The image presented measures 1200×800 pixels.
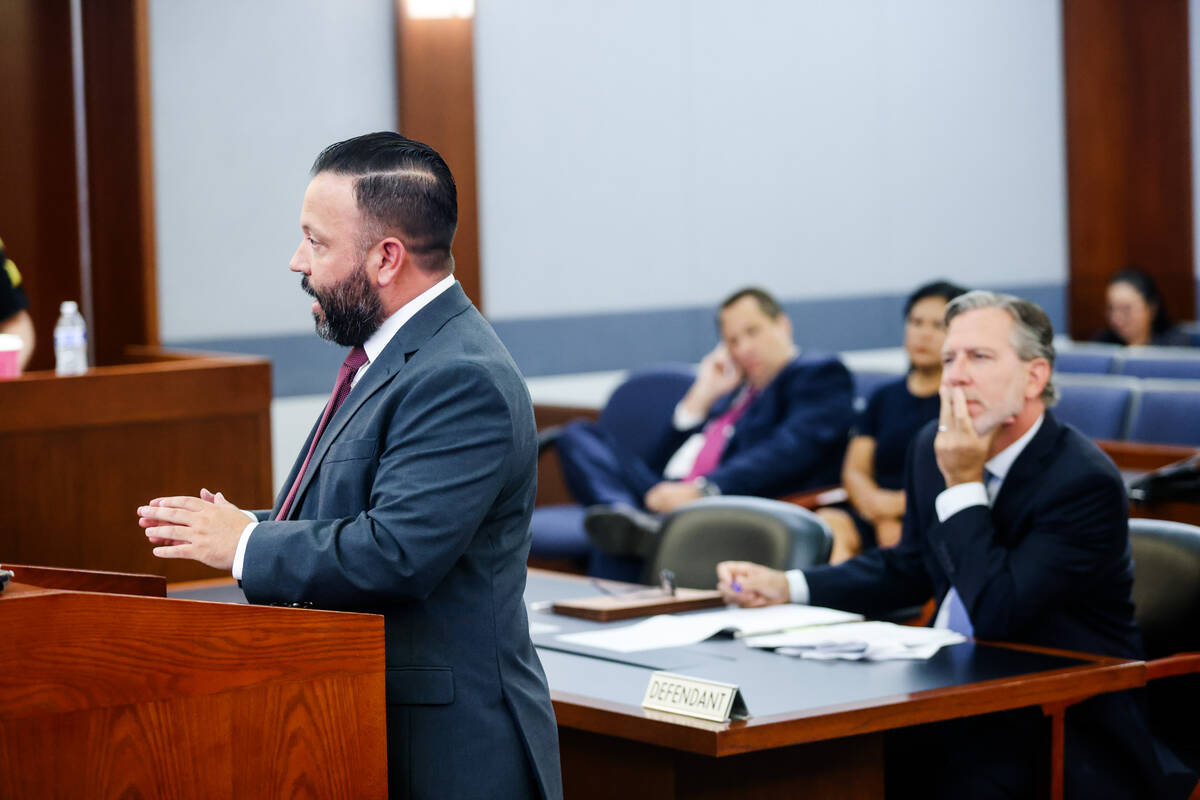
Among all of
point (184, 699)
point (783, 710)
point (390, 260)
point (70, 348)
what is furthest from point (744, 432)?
point (184, 699)

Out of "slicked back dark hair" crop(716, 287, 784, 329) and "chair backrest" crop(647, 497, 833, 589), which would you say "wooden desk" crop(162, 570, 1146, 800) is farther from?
"slicked back dark hair" crop(716, 287, 784, 329)

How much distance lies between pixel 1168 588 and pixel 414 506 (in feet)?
5.90

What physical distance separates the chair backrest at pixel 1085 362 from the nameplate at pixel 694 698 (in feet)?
14.6

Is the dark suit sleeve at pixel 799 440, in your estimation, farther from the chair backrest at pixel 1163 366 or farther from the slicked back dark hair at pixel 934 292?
the chair backrest at pixel 1163 366

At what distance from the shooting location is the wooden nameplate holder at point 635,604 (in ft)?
9.47

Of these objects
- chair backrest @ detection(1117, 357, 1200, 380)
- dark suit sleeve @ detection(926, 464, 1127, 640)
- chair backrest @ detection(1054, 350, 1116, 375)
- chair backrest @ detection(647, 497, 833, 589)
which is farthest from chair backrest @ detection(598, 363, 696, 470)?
dark suit sleeve @ detection(926, 464, 1127, 640)

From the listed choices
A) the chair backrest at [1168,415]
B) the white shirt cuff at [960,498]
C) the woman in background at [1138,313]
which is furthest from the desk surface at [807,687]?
the woman in background at [1138,313]

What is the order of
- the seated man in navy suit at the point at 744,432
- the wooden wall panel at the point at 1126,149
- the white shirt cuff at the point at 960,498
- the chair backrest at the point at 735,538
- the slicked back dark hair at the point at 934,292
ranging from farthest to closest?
the wooden wall panel at the point at 1126,149 → the seated man in navy suit at the point at 744,432 → the slicked back dark hair at the point at 934,292 → the chair backrest at the point at 735,538 → the white shirt cuff at the point at 960,498

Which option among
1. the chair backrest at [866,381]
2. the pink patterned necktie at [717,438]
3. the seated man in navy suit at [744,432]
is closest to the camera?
the seated man in navy suit at [744,432]

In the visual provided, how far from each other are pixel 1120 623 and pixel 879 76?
224 inches

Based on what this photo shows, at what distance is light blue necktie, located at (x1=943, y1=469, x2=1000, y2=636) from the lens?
2832 mm

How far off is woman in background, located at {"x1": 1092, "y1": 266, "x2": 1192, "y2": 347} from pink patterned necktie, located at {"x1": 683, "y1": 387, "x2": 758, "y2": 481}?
350 centimetres

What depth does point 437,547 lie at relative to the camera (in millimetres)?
1658

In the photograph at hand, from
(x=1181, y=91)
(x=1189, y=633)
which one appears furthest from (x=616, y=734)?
(x=1181, y=91)
